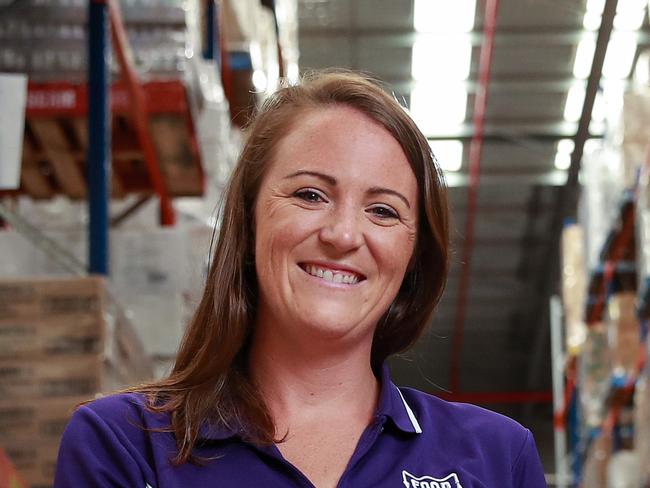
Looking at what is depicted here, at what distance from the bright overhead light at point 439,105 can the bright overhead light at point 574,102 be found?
4.22 ft

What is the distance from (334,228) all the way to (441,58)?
41.5 ft

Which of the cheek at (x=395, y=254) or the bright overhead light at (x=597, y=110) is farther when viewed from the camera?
the bright overhead light at (x=597, y=110)

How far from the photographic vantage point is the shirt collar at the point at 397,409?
1.96 metres

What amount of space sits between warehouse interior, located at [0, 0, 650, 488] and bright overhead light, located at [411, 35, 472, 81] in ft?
0.11

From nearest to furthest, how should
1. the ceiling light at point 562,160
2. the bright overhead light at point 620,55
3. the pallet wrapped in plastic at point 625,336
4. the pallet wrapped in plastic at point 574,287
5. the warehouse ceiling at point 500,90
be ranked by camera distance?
the pallet wrapped in plastic at point 625,336
the pallet wrapped in plastic at point 574,287
the warehouse ceiling at point 500,90
the bright overhead light at point 620,55
the ceiling light at point 562,160

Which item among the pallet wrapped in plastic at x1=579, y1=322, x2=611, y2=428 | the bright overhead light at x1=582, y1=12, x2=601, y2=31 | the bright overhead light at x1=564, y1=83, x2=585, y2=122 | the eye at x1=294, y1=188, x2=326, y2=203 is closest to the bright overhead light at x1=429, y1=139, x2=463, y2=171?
the bright overhead light at x1=564, y1=83, x2=585, y2=122

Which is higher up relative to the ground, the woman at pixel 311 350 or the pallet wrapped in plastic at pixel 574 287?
the woman at pixel 311 350

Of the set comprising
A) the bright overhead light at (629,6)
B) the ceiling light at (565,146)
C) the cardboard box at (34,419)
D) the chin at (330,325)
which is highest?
the chin at (330,325)

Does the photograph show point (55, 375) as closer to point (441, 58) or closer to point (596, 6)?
point (596, 6)

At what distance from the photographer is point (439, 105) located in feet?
49.9

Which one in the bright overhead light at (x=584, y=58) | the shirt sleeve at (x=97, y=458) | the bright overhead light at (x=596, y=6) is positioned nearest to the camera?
the shirt sleeve at (x=97, y=458)

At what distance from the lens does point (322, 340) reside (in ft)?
6.37

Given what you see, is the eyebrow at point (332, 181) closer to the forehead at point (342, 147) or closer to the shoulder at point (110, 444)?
the forehead at point (342, 147)

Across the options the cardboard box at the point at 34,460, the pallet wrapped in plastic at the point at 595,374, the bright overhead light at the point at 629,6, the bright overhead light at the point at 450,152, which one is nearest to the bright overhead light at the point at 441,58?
the bright overhead light at the point at 450,152
